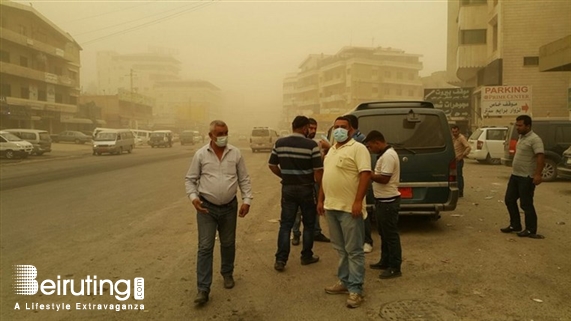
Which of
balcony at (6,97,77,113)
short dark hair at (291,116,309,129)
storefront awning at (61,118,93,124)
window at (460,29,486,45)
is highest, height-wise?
window at (460,29,486,45)

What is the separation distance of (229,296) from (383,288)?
1.63m

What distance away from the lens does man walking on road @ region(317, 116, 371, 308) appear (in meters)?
4.18

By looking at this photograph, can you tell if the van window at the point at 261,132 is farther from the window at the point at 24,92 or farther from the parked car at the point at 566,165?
the window at the point at 24,92

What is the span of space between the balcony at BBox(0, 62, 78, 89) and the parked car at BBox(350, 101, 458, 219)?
49.1 metres

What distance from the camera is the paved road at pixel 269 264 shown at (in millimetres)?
4090

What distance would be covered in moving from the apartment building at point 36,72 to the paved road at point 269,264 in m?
42.4

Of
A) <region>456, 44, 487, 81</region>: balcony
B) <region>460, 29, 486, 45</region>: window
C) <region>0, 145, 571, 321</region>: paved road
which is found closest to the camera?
<region>0, 145, 571, 321</region>: paved road

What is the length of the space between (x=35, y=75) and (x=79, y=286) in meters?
54.1

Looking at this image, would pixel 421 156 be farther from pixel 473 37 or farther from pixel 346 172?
pixel 473 37

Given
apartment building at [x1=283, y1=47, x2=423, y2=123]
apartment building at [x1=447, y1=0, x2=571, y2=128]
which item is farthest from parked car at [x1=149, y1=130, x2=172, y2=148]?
apartment building at [x1=283, y1=47, x2=423, y2=123]

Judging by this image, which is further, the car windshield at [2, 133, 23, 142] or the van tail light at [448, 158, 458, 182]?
the car windshield at [2, 133, 23, 142]

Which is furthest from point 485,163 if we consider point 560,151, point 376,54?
point 376,54

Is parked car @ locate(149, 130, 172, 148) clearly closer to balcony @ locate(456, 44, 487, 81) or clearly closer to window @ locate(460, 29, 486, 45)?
balcony @ locate(456, 44, 487, 81)

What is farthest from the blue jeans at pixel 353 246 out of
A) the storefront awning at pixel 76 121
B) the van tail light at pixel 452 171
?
the storefront awning at pixel 76 121
